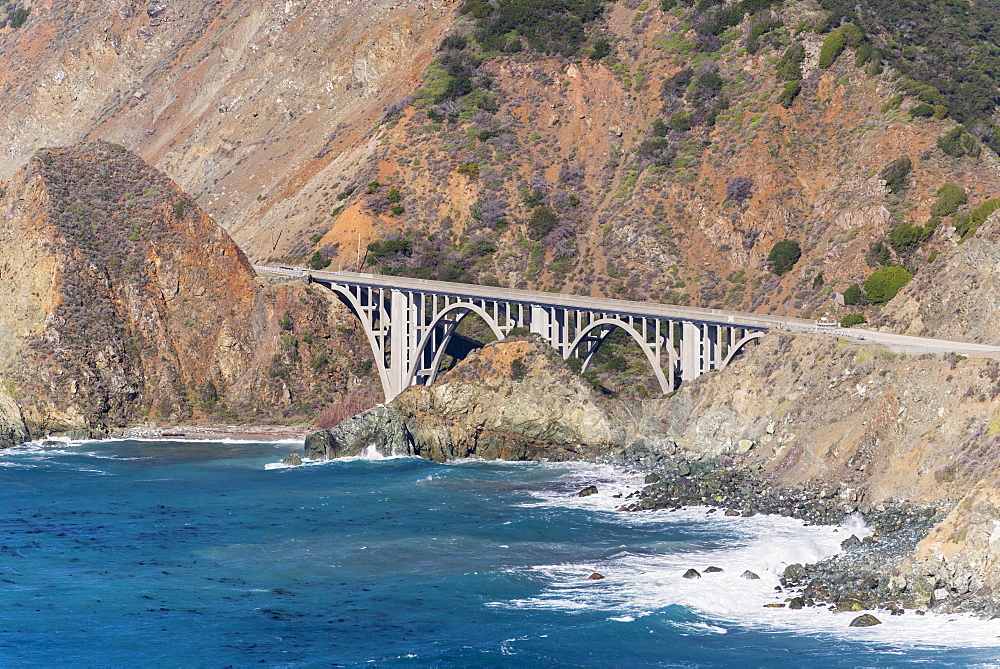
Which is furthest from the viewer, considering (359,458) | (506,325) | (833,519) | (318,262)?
(318,262)

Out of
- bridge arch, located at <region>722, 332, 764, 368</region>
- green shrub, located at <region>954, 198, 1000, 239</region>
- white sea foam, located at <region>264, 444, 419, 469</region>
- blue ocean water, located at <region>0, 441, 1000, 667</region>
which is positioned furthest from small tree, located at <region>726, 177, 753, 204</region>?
white sea foam, located at <region>264, 444, 419, 469</region>

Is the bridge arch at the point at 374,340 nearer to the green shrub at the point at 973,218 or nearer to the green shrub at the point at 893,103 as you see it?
the green shrub at the point at 973,218

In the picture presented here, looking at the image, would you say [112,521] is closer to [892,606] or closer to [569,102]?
[892,606]

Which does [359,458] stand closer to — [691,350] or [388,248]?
[691,350]

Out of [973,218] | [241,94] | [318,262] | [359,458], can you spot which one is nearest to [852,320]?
[973,218]

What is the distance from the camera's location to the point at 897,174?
9594 centimetres

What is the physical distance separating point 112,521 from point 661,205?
61858mm

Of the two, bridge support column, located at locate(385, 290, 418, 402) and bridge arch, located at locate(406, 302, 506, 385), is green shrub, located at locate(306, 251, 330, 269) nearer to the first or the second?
bridge support column, located at locate(385, 290, 418, 402)

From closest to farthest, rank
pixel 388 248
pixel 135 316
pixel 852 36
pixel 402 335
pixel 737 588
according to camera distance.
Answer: pixel 737 588
pixel 402 335
pixel 135 316
pixel 852 36
pixel 388 248

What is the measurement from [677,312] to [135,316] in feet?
147

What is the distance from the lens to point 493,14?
138 m

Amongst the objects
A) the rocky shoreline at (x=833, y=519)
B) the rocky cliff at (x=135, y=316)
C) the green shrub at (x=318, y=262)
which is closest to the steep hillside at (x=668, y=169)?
the green shrub at (x=318, y=262)

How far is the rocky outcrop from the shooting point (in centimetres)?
7881

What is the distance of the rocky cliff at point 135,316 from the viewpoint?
93.1m
